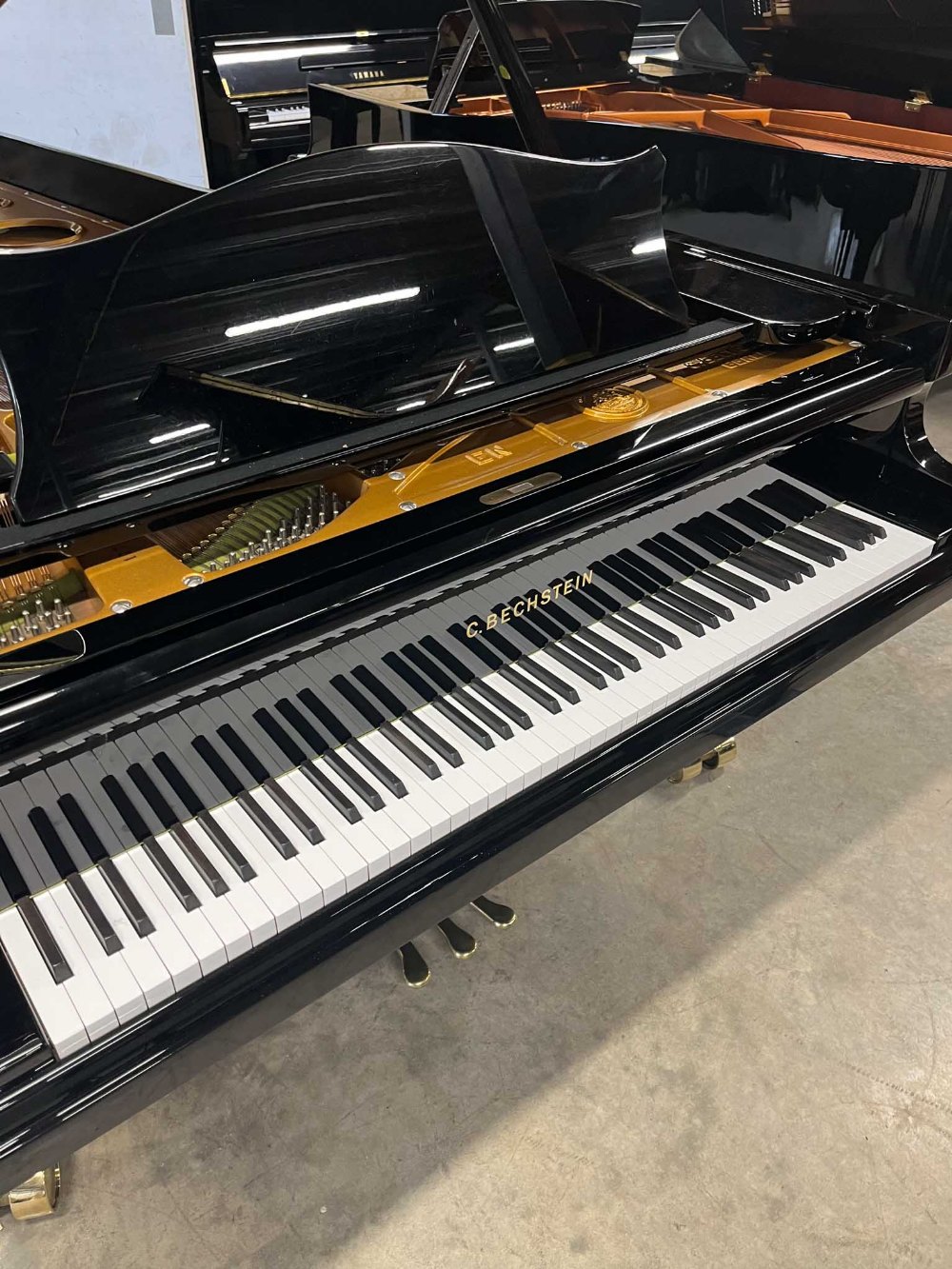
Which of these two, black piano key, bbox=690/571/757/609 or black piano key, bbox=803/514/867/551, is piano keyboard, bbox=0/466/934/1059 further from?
black piano key, bbox=803/514/867/551

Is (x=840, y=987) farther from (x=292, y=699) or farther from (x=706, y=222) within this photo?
(x=706, y=222)

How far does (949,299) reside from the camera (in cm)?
326

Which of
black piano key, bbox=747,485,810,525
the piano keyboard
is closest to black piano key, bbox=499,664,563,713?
the piano keyboard

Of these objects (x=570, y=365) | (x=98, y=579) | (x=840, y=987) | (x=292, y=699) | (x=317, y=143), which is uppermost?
(x=317, y=143)

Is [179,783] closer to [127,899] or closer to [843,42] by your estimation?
[127,899]

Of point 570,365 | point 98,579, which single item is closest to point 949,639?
point 570,365

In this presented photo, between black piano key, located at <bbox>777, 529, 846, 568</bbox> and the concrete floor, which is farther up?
black piano key, located at <bbox>777, 529, 846, 568</bbox>

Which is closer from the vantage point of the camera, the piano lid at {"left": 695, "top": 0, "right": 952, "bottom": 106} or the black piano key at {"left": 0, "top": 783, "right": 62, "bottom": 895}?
the black piano key at {"left": 0, "top": 783, "right": 62, "bottom": 895}

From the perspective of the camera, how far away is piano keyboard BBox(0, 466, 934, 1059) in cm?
119

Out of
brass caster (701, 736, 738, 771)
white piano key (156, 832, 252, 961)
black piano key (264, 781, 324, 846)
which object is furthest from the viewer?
brass caster (701, 736, 738, 771)

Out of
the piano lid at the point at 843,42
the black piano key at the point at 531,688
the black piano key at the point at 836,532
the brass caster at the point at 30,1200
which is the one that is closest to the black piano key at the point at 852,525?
the black piano key at the point at 836,532

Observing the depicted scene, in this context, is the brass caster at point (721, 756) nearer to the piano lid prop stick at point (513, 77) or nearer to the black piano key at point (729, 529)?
the black piano key at point (729, 529)

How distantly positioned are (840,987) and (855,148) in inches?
119

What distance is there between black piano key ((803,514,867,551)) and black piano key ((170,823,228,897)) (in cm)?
142
